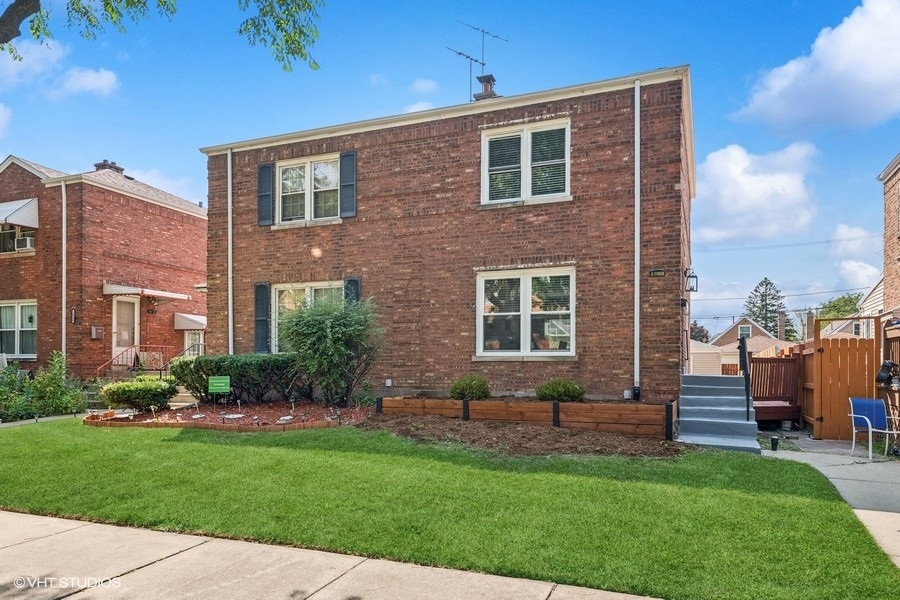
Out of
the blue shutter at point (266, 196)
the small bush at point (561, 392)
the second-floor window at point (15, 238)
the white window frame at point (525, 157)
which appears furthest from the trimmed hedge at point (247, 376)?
the second-floor window at point (15, 238)

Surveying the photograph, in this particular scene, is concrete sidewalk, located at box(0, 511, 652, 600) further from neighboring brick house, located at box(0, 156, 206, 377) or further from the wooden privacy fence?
neighboring brick house, located at box(0, 156, 206, 377)

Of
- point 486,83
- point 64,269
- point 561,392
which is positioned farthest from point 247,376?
point 64,269

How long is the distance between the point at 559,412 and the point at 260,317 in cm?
739

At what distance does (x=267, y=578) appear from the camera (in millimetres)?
3961

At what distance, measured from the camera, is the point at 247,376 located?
37.6 feet

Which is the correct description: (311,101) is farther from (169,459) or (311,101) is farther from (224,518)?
(224,518)

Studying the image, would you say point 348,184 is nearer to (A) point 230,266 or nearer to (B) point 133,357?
(A) point 230,266

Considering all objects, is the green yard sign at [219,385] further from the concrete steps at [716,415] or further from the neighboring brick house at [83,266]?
the neighboring brick house at [83,266]

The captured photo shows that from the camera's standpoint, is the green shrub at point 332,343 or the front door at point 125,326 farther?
the front door at point 125,326

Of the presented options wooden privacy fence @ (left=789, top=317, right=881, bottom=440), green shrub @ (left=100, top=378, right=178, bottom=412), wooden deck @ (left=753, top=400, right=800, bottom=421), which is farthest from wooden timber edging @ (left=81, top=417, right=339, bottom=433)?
wooden privacy fence @ (left=789, top=317, right=881, bottom=440)

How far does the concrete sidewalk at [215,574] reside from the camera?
3.71m

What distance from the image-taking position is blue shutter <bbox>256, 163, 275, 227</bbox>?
1342 cm

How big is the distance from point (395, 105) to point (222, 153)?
14.3 ft

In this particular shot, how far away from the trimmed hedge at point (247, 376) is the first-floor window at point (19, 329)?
925 cm
